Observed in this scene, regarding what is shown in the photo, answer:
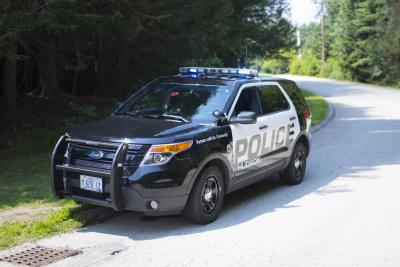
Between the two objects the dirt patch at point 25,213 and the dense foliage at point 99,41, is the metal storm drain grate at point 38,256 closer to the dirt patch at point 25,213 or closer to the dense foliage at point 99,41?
the dirt patch at point 25,213

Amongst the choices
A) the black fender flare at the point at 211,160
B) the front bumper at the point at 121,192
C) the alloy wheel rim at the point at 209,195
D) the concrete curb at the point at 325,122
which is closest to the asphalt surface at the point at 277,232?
the alloy wheel rim at the point at 209,195

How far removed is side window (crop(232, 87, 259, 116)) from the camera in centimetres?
785

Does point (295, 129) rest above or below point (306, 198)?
above

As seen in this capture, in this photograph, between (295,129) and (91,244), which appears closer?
(91,244)

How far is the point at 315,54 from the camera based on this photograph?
304 ft

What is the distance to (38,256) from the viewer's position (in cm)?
578

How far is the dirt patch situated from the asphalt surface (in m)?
0.68

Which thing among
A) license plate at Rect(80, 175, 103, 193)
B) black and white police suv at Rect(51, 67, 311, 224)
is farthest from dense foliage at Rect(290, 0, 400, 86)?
license plate at Rect(80, 175, 103, 193)

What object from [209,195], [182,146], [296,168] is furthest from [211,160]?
[296,168]

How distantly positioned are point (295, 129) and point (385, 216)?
7.67 feet

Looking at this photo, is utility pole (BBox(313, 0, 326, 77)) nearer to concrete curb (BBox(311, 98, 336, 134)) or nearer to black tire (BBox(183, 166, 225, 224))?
concrete curb (BBox(311, 98, 336, 134))

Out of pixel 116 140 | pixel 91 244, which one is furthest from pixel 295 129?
pixel 91 244

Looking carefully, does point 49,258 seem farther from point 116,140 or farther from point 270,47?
point 270,47

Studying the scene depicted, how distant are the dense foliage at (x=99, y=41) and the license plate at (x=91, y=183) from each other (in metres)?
3.89
